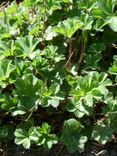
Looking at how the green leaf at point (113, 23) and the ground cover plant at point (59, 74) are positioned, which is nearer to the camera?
the ground cover plant at point (59, 74)

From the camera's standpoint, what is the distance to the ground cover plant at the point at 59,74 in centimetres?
216

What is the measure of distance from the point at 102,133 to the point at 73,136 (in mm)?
150

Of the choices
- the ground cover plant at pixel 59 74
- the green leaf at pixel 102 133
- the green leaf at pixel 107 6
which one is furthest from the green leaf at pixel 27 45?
the green leaf at pixel 102 133

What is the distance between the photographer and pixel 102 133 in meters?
2.16

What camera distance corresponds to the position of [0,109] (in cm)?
229

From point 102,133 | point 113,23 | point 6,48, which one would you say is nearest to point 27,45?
point 6,48

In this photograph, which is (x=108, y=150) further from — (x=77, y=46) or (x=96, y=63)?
(x=77, y=46)

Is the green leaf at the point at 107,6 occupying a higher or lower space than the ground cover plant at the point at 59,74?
higher

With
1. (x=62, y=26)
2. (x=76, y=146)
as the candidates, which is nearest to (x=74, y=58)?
(x=62, y=26)

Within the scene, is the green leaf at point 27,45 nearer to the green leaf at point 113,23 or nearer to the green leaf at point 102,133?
the green leaf at point 113,23

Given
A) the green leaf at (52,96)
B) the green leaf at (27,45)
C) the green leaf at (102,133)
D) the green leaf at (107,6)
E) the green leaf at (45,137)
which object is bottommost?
the green leaf at (102,133)

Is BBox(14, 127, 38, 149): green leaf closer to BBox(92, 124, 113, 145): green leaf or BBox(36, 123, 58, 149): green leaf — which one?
BBox(36, 123, 58, 149): green leaf

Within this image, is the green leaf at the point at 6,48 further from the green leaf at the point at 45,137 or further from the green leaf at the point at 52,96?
the green leaf at the point at 45,137

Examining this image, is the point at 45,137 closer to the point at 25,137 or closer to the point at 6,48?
the point at 25,137
